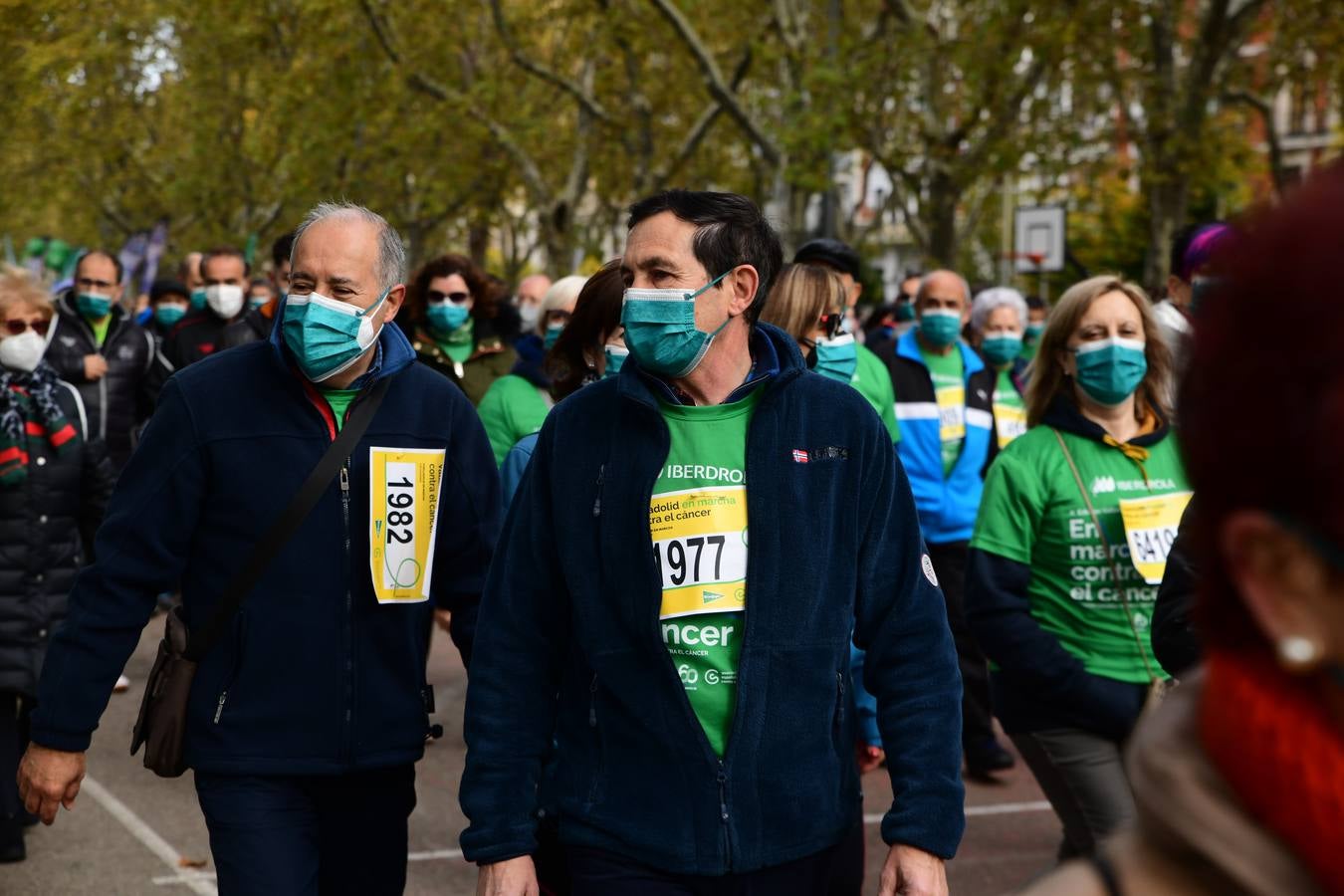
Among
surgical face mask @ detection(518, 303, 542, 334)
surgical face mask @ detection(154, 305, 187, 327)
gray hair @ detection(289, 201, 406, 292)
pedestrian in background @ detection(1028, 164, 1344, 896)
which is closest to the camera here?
pedestrian in background @ detection(1028, 164, 1344, 896)

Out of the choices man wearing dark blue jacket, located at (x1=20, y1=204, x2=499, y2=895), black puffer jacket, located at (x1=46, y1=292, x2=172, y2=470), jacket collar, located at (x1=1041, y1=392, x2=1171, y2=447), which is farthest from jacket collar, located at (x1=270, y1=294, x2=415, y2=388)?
black puffer jacket, located at (x1=46, y1=292, x2=172, y2=470)

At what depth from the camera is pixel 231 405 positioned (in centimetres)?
384

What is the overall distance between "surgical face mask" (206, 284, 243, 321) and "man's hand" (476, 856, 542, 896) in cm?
931

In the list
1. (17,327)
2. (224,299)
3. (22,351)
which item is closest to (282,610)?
(22,351)

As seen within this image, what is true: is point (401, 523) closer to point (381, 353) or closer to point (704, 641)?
point (381, 353)

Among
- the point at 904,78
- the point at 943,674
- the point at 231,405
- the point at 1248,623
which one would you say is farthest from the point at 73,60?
the point at 1248,623

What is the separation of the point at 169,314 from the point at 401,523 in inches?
464

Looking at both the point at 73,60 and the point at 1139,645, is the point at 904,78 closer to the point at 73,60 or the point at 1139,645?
the point at 73,60

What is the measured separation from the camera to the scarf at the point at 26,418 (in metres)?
6.66

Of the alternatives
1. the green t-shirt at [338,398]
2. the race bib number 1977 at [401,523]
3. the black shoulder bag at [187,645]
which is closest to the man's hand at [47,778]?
the black shoulder bag at [187,645]

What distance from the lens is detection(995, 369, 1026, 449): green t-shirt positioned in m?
9.17

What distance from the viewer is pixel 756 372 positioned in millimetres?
3443

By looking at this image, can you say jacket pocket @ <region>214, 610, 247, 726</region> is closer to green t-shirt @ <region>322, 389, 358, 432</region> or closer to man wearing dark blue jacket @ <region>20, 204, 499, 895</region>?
man wearing dark blue jacket @ <region>20, 204, 499, 895</region>

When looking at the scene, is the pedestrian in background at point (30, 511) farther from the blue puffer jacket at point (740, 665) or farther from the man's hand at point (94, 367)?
the blue puffer jacket at point (740, 665)
